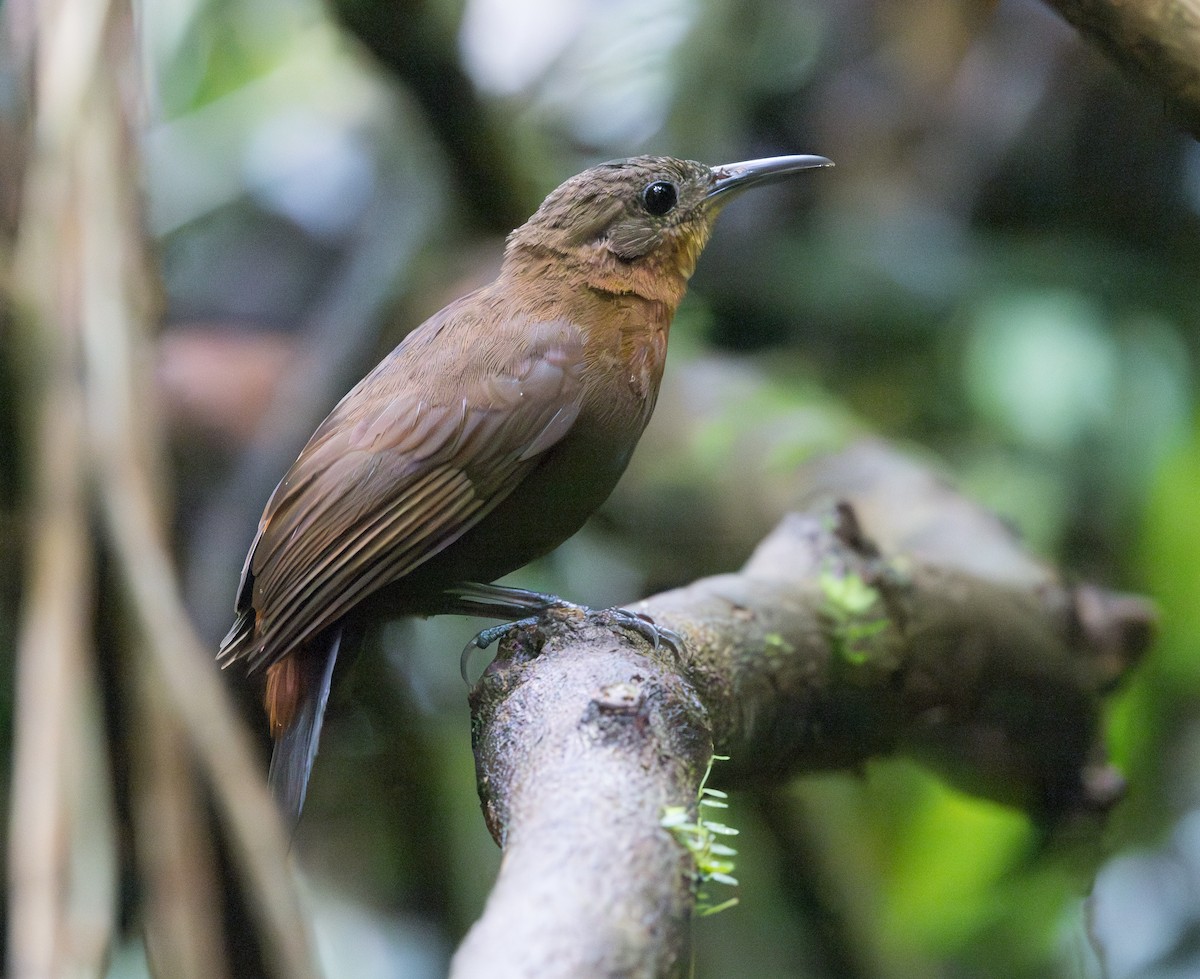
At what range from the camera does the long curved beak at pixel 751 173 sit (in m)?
3.17

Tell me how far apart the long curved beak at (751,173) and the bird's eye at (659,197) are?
122 millimetres

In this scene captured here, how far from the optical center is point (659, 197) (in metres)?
3.05

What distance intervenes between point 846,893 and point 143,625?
3048 mm

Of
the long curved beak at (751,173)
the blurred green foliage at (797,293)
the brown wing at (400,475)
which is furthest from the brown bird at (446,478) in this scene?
the blurred green foliage at (797,293)

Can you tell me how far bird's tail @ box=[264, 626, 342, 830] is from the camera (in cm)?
234

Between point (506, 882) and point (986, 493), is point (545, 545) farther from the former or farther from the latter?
point (986, 493)

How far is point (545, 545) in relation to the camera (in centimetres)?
271

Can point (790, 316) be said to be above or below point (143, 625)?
below

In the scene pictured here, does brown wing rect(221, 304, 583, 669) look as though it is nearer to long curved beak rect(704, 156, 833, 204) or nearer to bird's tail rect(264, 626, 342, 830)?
bird's tail rect(264, 626, 342, 830)

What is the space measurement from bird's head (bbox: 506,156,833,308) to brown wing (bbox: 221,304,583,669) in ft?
1.04

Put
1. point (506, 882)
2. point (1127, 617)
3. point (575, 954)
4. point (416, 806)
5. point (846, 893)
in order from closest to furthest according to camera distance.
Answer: point (575, 954) < point (506, 882) < point (1127, 617) < point (846, 893) < point (416, 806)

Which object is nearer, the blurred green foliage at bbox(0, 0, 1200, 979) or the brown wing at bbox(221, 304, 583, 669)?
the brown wing at bbox(221, 304, 583, 669)

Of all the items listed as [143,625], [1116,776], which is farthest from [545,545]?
[1116,776]

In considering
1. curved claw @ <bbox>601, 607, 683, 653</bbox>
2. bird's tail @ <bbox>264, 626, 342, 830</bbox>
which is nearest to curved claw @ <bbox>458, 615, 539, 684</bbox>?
curved claw @ <bbox>601, 607, 683, 653</bbox>
